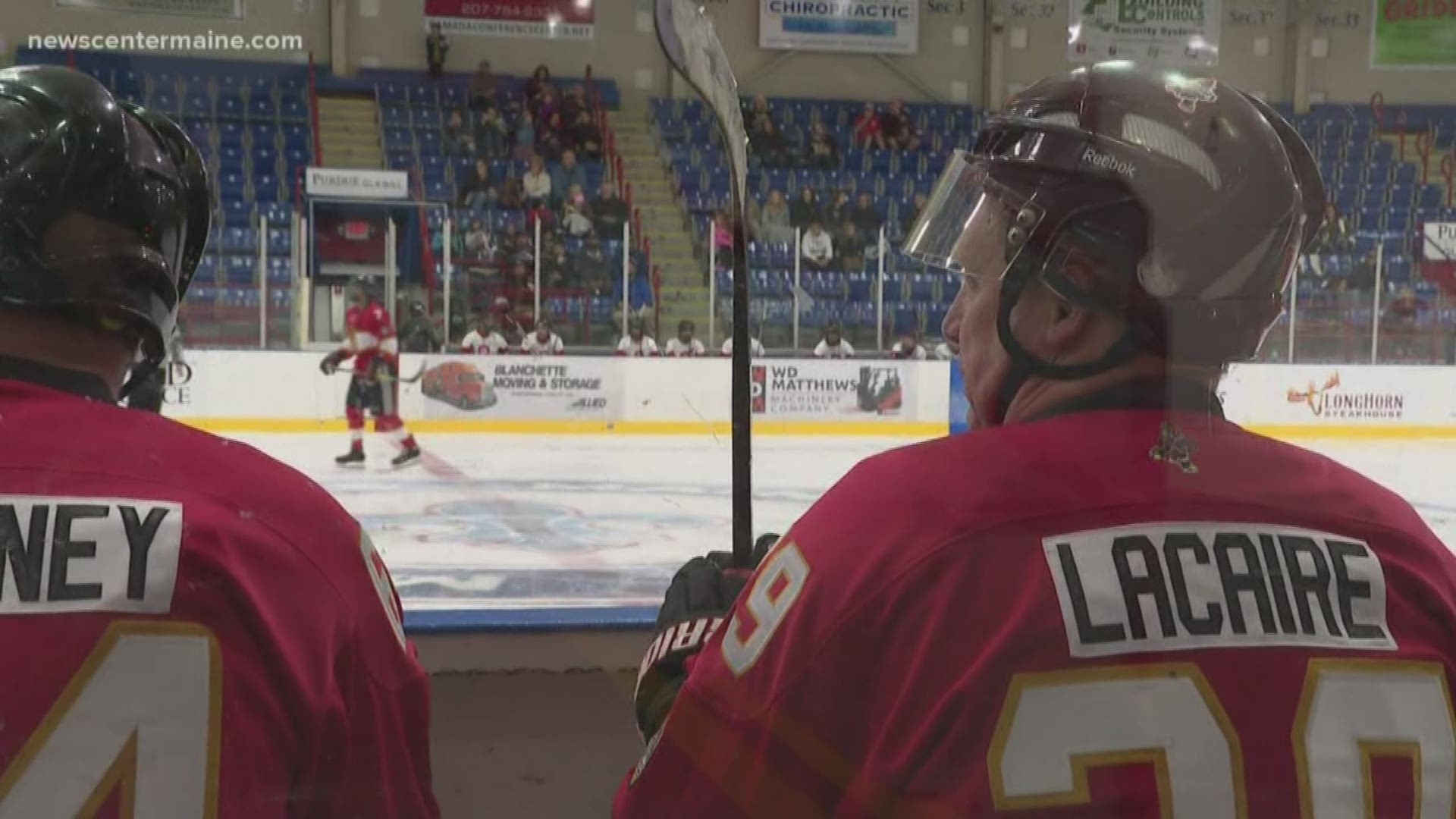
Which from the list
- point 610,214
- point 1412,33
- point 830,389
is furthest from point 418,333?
point 1412,33

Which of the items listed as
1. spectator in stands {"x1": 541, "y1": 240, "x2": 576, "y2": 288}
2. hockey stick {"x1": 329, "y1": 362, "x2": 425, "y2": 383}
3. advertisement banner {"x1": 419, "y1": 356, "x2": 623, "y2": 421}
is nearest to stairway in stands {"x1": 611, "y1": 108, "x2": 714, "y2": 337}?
spectator in stands {"x1": 541, "y1": 240, "x2": 576, "y2": 288}

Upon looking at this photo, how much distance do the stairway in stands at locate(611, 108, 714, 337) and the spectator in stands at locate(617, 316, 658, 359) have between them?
3.4 inches

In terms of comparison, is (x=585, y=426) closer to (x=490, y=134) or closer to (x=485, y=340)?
(x=485, y=340)

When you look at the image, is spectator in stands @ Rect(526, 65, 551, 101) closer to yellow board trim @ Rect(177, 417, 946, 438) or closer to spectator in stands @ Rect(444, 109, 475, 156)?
spectator in stands @ Rect(444, 109, 475, 156)

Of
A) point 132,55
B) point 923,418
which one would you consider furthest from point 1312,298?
point 132,55

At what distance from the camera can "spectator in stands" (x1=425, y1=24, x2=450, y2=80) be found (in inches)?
81.7

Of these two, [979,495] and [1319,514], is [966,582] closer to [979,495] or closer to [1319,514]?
[979,495]

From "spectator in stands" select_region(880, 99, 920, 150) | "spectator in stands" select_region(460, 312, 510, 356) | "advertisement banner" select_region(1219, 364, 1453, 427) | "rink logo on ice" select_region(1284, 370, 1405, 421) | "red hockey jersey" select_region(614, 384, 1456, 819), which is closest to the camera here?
"red hockey jersey" select_region(614, 384, 1456, 819)

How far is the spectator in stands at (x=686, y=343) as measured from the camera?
313cm

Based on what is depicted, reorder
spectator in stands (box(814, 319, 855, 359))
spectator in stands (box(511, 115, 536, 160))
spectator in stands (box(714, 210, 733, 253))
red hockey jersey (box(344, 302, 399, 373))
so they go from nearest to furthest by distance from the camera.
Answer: spectator in stands (box(714, 210, 733, 253))
red hockey jersey (box(344, 302, 399, 373))
spectator in stands (box(511, 115, 536, 160))
spectator in stands (box(814, 319, 855, 359))

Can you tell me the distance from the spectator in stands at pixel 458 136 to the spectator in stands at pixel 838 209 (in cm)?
88

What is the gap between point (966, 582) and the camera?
25.7 inches

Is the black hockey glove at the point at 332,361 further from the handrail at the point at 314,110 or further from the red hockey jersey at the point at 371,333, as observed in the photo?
the handrail at the point at 314,110

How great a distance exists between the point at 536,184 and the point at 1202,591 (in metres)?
2.54
